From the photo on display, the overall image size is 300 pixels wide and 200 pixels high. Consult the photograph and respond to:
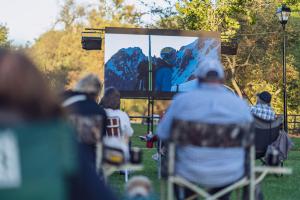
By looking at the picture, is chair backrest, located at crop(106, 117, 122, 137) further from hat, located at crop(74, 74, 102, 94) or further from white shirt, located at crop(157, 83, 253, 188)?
white shirt, located at crop(157, 83, 253, 188)

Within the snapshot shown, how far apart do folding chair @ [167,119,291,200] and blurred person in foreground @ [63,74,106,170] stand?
2.31ft

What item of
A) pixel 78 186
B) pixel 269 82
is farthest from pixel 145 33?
pixel 78 186

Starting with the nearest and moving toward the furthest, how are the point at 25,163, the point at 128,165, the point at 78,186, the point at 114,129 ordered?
the point at 25,163
the point at 78,186
the point at 128,165
the point at 114,129

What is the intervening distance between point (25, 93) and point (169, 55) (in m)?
21.8

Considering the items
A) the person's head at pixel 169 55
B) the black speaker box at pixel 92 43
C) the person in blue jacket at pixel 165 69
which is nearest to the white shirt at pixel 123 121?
the person in blue jacket at pixel 165 69

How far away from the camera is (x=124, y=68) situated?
22297 mm

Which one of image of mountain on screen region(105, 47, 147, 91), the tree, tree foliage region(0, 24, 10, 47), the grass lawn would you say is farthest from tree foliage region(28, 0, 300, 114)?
the grass lawn

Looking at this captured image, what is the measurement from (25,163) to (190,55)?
2198 centimetres

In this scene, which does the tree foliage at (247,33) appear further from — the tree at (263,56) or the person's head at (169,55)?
the person's head at (169,55)

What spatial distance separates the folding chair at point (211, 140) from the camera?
4.78m

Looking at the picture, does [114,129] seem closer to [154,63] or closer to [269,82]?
[154,63]

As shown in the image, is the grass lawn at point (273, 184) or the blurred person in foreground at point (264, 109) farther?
the blurred person in foreground at point (264, 109)

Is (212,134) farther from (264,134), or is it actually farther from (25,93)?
(264,134)

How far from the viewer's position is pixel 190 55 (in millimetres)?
23125
